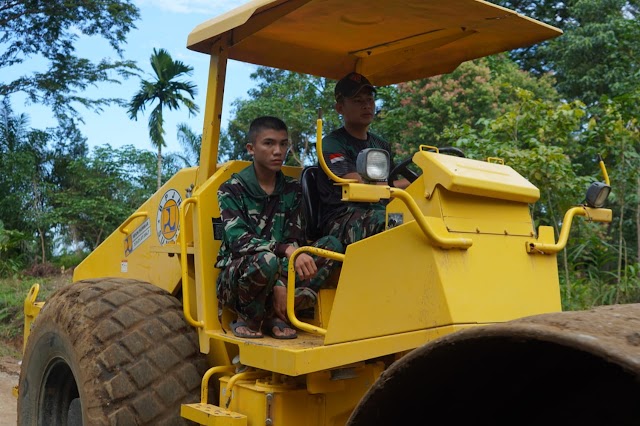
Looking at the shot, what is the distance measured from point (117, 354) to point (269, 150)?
126 centimetres

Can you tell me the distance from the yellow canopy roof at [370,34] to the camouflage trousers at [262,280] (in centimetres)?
113

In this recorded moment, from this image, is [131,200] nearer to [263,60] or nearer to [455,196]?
[263,60]

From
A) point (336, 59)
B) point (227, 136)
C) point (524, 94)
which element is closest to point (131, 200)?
point (227, 136)

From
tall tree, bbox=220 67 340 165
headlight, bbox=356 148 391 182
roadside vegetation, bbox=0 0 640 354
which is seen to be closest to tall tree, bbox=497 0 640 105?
roadside vegetation, bbox=0 0 640 354

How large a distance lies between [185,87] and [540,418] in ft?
78.9

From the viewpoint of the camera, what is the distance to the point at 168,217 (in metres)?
4.64

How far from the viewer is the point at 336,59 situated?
502 centimetres

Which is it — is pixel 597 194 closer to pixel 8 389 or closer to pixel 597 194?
pixel 597 194

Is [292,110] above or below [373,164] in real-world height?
above

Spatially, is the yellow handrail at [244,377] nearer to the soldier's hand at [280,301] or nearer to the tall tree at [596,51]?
the soldier's hand at [280,301]

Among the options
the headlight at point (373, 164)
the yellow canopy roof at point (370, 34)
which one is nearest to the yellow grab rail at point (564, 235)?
the headlight at point (373, 164)

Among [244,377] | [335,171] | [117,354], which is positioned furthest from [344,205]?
[117,354]

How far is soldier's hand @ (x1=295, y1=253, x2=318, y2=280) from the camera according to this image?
11.4 ft

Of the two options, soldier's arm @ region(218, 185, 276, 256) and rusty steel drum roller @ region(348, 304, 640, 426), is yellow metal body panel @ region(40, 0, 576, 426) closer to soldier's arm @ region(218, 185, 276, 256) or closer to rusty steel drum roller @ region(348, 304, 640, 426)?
soldier's arm @ region(218, 185, 276, 256)
